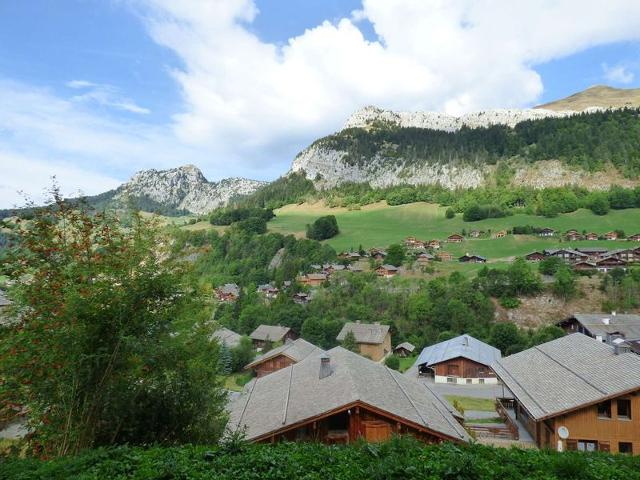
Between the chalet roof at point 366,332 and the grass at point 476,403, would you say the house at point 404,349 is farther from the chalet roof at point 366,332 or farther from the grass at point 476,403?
the grass at point 476,403

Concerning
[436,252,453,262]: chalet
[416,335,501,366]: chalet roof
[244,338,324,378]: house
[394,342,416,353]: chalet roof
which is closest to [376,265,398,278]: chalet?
[436,252,453,262]: chalet

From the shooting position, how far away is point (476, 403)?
35.5 meters

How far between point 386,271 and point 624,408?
6511cm

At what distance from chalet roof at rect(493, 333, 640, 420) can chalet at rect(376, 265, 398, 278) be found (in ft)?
184

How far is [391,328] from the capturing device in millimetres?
65125

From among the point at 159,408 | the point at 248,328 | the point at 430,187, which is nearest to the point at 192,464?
the point at 159,408

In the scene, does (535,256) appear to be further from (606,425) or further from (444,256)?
(606,425)

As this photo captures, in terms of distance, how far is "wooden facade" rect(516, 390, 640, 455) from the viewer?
18.6 metres

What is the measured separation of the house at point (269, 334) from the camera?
6178 cm

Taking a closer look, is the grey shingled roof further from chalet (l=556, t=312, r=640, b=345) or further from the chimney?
the chimney

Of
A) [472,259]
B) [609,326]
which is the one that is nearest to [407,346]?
[609,326]

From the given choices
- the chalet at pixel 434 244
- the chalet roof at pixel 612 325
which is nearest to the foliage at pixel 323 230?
the chalet at pixel 434 244

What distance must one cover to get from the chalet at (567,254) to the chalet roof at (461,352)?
138ft

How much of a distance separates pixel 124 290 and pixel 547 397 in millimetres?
20289
